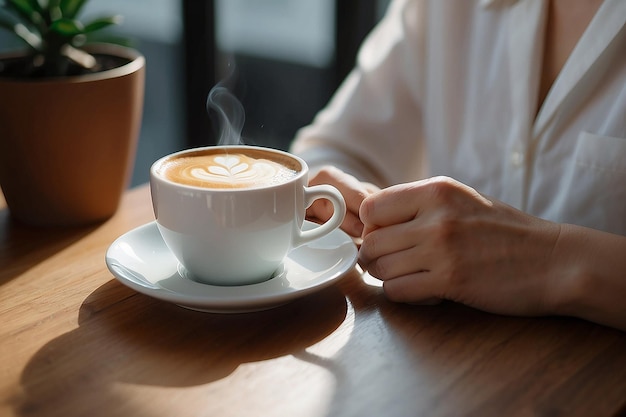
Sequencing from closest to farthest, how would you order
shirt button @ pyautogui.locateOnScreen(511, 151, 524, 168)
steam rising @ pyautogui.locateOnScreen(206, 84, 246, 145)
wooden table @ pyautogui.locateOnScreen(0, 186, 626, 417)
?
wooden table @ pyautogui.locateOnScreen(0, 186, 626, 417)
steam rising @ pyautogui.locateOnScreen(206, 84, 246, 145)
shirt button @ pyautogui.locateOnScreen(511, 151, 524, 168)

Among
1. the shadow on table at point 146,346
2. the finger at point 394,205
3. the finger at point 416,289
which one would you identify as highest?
the finger at point 394,205

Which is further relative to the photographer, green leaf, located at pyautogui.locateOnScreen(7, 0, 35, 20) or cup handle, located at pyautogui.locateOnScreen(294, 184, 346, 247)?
green leaf, located at pyautogui.locateOnScreen(7, 0, 35, 20)

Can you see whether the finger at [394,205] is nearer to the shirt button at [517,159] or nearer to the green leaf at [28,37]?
the shirt button at [517,159]

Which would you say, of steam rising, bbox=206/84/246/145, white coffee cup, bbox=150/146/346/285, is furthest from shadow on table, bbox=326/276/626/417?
steam rising, bbox=206/84/246/145

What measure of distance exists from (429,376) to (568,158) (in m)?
0.62

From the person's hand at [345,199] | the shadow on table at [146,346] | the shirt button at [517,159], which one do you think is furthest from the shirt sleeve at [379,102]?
the shadow on table at [146,346]

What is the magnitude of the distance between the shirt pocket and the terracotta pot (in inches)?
27.4

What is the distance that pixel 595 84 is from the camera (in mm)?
1119

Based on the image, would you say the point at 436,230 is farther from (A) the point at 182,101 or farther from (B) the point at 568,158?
(A) the point at 182,101

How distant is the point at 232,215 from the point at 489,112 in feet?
2.31

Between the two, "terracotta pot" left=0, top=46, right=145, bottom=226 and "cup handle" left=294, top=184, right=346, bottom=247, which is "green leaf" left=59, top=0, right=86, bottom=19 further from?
"cup handle" left=294, top=184, right=346, bottom=247

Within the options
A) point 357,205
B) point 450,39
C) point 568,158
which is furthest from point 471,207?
point 450,39

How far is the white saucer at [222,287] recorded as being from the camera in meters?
0.76

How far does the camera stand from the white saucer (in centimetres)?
76
